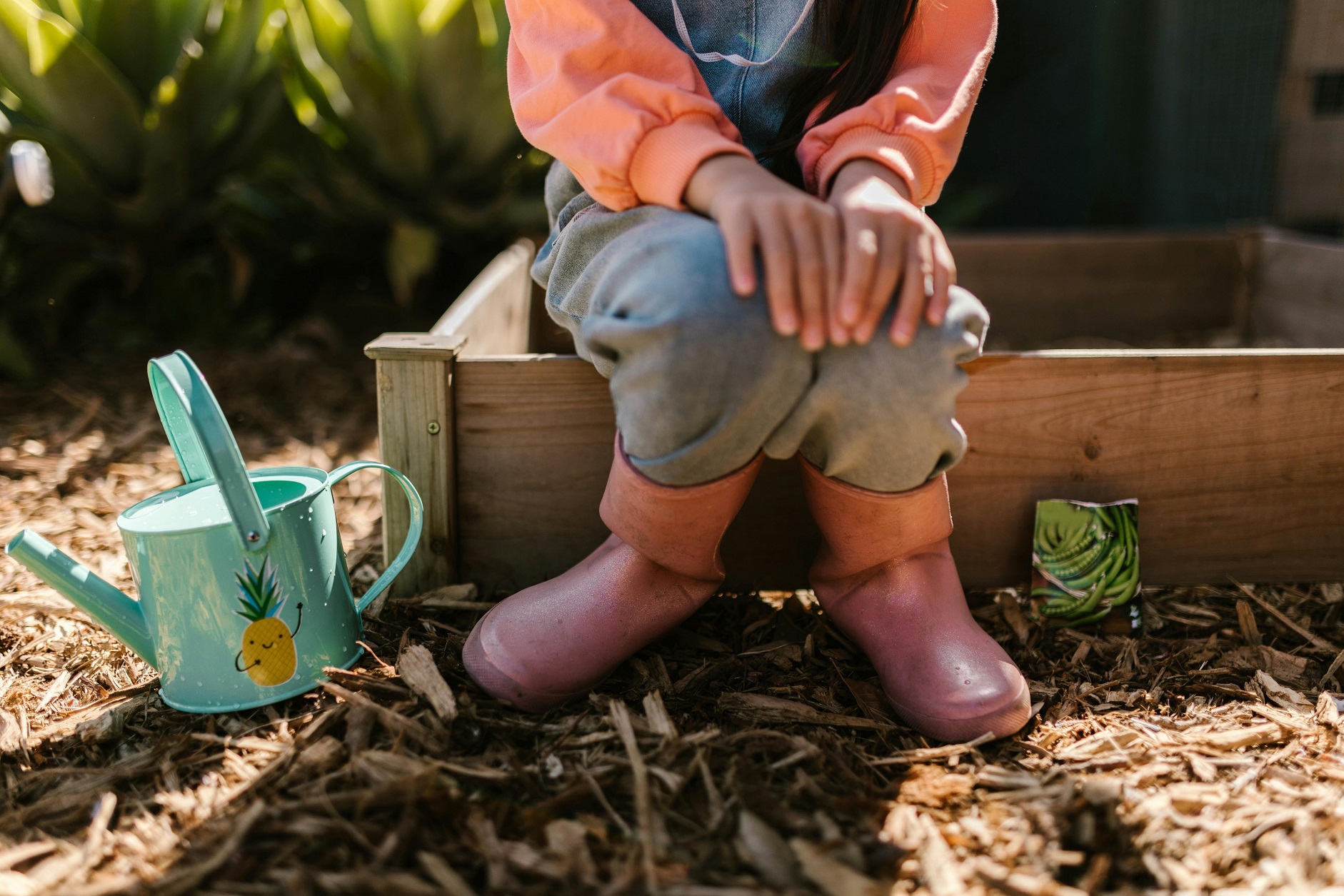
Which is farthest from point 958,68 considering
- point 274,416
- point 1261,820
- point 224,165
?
point 224,165

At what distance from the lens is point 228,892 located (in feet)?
2.06

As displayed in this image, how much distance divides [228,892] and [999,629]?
746 mm

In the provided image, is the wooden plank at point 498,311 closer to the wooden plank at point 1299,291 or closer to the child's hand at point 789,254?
the child's hand at point 789,254

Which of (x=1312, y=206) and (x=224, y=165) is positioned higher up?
(x=224, y=165)

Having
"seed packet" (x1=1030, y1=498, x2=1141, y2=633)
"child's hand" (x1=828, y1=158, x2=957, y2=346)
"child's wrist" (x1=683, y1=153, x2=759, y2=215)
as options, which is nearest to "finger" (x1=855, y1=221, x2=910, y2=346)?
"child's hand" (x1=828, y1=158, x2=957, y2=346)

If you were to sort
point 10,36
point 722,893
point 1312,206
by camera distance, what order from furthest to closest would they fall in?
1. point 1312,206
2. point 10,36
3. point 722,893

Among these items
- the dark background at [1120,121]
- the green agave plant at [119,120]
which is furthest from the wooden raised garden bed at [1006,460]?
the dark background at [1120,121]

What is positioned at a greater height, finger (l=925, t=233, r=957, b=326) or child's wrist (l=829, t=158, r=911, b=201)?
child's wrist (l=829, t=158, r=911, b=201)

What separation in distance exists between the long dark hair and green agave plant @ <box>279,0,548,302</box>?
85cm

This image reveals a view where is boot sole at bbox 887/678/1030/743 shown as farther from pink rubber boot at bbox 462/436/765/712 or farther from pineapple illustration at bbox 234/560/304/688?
pineapple illustration at bbox 234/560/304/688

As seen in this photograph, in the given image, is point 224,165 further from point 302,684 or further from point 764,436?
point 764,436

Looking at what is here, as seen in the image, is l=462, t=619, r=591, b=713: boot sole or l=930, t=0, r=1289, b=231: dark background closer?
l=462, t=619, r=591, b=713: boot sole

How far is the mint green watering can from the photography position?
769mm

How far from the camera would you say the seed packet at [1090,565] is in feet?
3.27
